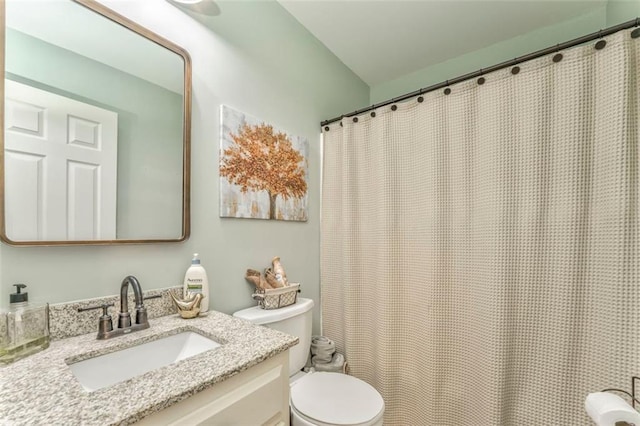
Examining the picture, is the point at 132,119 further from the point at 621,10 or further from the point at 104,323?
the point at 621,10

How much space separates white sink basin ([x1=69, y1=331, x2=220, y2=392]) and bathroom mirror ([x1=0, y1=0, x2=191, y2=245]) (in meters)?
0.36

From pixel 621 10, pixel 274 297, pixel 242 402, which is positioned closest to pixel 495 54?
pixel 621 10

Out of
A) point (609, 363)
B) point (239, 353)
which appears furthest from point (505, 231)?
point (239, 353)

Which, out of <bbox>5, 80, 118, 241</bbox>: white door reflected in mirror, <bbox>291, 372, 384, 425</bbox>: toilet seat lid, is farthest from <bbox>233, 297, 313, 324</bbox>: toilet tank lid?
<bbox>5, 80, 118, 241</bbox>: white door reflected in mirror

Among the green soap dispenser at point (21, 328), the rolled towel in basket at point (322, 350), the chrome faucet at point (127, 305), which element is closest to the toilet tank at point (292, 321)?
the rolled towel in basket at point (322, 350)

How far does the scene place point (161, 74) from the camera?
3.45 feet

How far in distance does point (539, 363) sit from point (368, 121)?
151cm

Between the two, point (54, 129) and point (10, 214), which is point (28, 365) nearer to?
point (10, 214)

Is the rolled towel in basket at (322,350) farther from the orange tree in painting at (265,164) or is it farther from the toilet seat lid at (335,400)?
the orange tree in painting at (265,164)

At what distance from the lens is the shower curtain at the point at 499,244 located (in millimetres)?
1011

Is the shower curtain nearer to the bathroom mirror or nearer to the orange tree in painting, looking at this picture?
the orange tree in painting

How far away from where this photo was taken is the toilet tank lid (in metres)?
1.18

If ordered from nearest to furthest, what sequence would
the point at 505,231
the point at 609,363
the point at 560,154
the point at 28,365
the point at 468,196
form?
the point at 28,365, the point at 609,363, the point at 560,154, the point at 505,231, the point at 468,196

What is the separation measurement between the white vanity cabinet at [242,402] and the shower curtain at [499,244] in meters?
0.91
